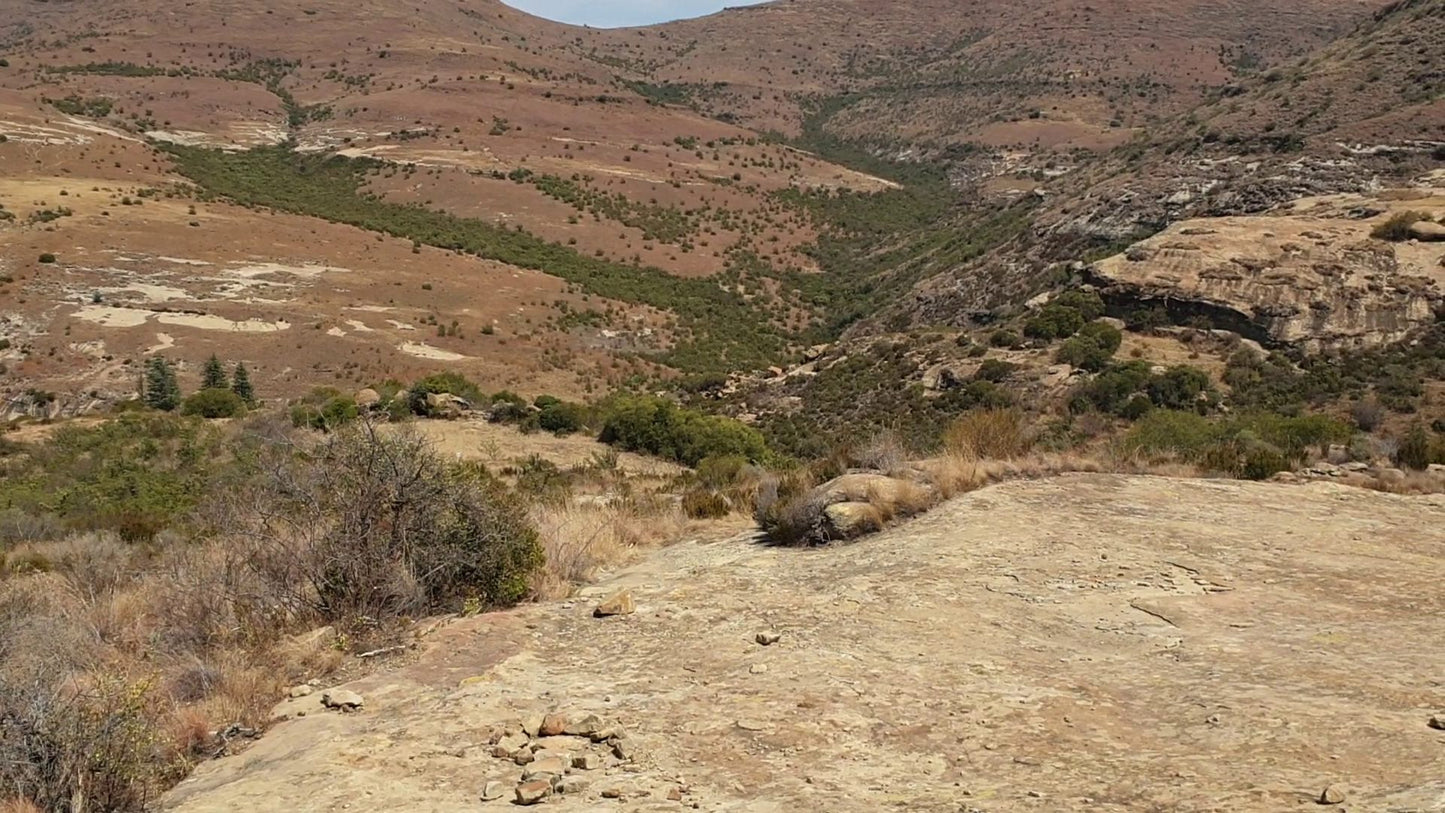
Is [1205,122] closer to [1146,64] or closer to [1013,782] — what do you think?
[1013,782]

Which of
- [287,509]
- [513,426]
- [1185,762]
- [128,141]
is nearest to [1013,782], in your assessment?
[1185,762]

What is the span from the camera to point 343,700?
17.3ft

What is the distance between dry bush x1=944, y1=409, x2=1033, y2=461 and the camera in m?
10.9

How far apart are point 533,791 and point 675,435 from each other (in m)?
19.7

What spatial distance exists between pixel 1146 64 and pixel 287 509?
118m

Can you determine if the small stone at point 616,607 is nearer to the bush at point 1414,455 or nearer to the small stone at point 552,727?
the small stone at point 552,727

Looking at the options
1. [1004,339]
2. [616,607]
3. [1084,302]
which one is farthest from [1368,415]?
[616,607]

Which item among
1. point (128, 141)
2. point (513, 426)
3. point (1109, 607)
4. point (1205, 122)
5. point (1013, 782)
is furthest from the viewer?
point (128, 141)

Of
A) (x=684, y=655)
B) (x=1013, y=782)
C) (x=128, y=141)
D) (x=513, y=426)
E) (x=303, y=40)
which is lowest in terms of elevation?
(x=513, y=426)

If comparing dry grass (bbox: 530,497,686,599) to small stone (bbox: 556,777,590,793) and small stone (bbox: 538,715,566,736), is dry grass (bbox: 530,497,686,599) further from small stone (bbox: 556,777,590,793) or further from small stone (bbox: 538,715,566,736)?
small stone (bbox: 556,777,590,793)

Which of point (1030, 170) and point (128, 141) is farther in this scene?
point (1030, 170)

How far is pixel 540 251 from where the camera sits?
192 feet

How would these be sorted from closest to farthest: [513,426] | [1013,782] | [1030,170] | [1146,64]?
[1013,782]
[513,426]
[1030,170]
[1146,64]

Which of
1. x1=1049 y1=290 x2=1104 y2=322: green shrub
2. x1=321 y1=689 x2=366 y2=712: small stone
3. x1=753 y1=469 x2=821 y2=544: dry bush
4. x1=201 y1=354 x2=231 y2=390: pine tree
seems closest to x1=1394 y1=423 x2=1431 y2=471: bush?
x1=753 y1=469 x2=821 y2=544: dry bush
